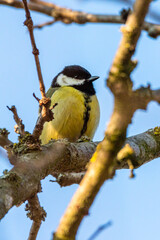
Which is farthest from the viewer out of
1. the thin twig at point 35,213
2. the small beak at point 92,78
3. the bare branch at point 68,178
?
the small beak at point 92,78

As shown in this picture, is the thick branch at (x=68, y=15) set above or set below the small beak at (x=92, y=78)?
below

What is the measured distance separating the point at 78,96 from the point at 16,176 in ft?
8.19

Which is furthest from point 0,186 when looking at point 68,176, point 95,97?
point 95,97

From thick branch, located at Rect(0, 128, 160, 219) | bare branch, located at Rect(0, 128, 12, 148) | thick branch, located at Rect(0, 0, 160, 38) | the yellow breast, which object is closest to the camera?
thick branch, located at Rect(0, 0, 160, 38)

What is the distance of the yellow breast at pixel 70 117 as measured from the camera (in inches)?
167

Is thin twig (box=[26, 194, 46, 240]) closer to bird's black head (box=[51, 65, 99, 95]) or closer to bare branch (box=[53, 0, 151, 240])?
bare branch (box=[53, 0, 151, 240])

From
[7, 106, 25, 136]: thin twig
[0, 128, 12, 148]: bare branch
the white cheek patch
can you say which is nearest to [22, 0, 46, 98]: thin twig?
[7, 106, 25, 136]: thin twig

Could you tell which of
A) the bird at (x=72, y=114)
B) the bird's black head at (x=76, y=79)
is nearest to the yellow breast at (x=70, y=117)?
the bird at (x=72, y=114)

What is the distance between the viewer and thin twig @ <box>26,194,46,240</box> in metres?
2.88

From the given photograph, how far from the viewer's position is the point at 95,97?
4801 millimetres

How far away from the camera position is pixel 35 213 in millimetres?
2941

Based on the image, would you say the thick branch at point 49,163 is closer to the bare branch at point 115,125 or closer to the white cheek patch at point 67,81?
the bare branch at point 115,125

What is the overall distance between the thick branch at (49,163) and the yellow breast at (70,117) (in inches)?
37.9

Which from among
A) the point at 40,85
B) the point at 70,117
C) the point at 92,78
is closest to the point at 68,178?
the point at 40,85
